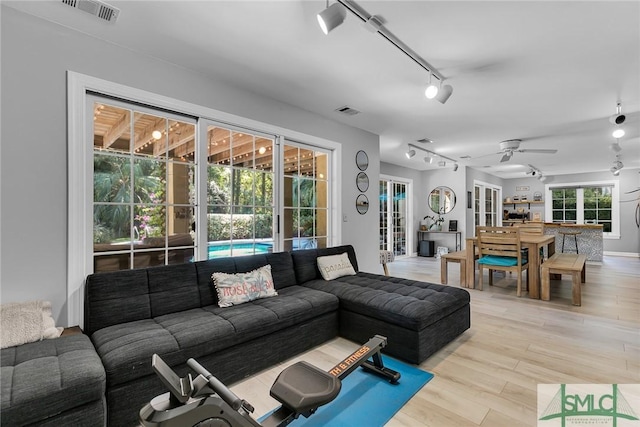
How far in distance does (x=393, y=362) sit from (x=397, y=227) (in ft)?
19.6

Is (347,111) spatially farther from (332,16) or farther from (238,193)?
(332,16)

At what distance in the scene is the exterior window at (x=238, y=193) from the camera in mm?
3113

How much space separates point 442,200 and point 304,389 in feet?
26.0

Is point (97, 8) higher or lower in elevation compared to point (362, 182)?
higher

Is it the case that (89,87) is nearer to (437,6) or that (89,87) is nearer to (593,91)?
(437,6)

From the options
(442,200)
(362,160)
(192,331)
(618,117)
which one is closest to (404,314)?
(192,331)

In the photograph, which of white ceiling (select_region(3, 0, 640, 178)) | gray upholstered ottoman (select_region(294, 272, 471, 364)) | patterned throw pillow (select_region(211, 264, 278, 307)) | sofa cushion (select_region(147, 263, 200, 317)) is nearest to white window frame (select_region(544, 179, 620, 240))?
white ceiling (select_region(3, 0, 640, 178))

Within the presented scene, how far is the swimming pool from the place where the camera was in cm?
311

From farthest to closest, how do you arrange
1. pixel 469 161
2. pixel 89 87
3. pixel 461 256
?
pixel 469 161 < pixel 461 256 < pixel 89 87

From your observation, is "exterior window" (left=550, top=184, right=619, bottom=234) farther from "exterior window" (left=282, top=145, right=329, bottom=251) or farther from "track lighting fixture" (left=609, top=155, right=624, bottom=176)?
"exterior window" (left=282, top=145, right=329, bottom=251)

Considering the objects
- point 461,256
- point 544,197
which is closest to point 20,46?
point 461,256

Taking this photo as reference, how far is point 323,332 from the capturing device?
9.16 feet

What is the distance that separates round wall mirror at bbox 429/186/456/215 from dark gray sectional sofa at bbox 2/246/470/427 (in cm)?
581

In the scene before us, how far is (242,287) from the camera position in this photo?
268cm
